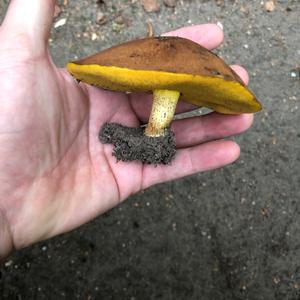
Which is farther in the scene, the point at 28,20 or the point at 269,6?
the point at 269,6

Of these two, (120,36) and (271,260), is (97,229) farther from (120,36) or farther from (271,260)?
(120,36)

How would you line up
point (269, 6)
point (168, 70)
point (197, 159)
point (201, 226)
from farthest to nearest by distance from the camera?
point (269, 6) < point (201, 226) < point (197, 159) < point (168, 70)

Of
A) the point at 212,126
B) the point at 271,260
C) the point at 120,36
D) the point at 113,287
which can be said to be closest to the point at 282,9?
the point at 120,36

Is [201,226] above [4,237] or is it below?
below

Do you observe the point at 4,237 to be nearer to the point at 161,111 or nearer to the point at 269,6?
the point at 161,111

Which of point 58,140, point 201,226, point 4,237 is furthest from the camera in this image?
point 201,226

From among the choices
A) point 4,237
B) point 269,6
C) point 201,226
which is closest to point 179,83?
point 4,237

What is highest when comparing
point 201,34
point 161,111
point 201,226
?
point 201,34
